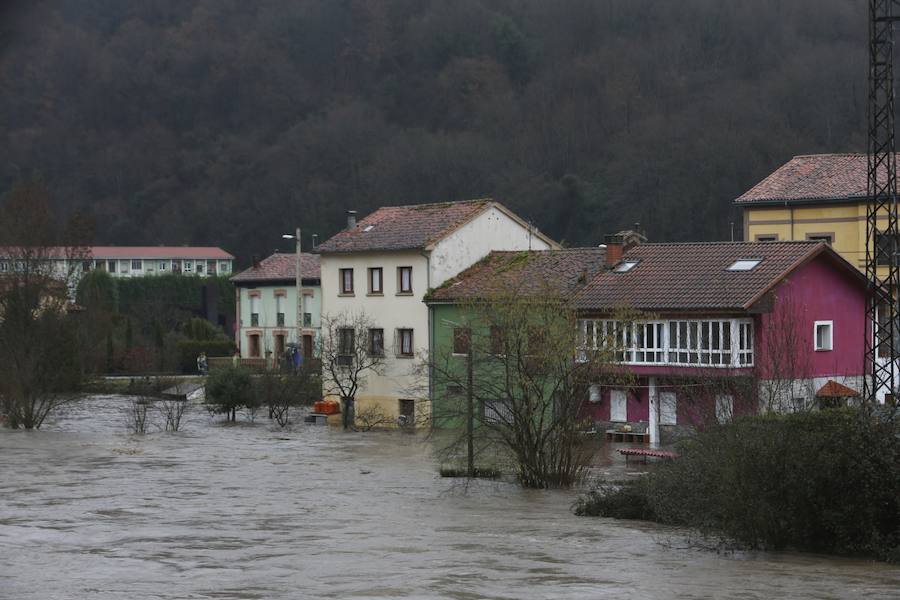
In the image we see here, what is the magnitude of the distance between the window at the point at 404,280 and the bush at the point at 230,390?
887cm

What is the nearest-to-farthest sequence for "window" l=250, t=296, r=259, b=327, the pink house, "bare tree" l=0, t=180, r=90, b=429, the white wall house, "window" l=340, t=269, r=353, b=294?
the pink house, "bare tree" l=0, t=180, r=90, b=429, the white wall house, "window" l=340, t=269, r=353, b=294, "window" l=250, t=296, r=259, b=327

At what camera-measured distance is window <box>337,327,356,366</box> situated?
51.3 metres

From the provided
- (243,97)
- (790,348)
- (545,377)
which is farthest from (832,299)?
(243,97)

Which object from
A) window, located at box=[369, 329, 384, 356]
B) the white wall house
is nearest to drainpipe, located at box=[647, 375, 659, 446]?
the white wall house

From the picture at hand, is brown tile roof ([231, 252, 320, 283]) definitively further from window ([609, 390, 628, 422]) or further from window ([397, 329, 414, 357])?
window ([609, 390, 628, 422])

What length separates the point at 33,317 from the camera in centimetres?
5469

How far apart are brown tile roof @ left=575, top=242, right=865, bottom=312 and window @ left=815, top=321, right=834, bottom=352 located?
196 centimetres

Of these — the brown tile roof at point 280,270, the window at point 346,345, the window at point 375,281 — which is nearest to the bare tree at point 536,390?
the window at point 346,345

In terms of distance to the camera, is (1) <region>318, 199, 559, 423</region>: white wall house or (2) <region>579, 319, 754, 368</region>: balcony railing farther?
(1) <region>318, 199, 559, 423</region>: white wall house

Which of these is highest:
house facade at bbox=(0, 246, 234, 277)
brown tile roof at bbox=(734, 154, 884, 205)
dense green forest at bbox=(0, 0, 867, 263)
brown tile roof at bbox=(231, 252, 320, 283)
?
dense green forest at bbox=(0, 0, 867, 263)

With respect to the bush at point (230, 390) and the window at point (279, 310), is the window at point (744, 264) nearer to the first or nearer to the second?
the bush at point (230, 390)

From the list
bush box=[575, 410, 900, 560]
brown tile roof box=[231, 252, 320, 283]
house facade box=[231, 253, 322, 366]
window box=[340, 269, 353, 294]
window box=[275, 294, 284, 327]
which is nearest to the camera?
bush box=[575, 410, 900, 560]

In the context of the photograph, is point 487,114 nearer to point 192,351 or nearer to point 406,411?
point 192,351

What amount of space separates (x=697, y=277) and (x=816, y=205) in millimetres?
10150
